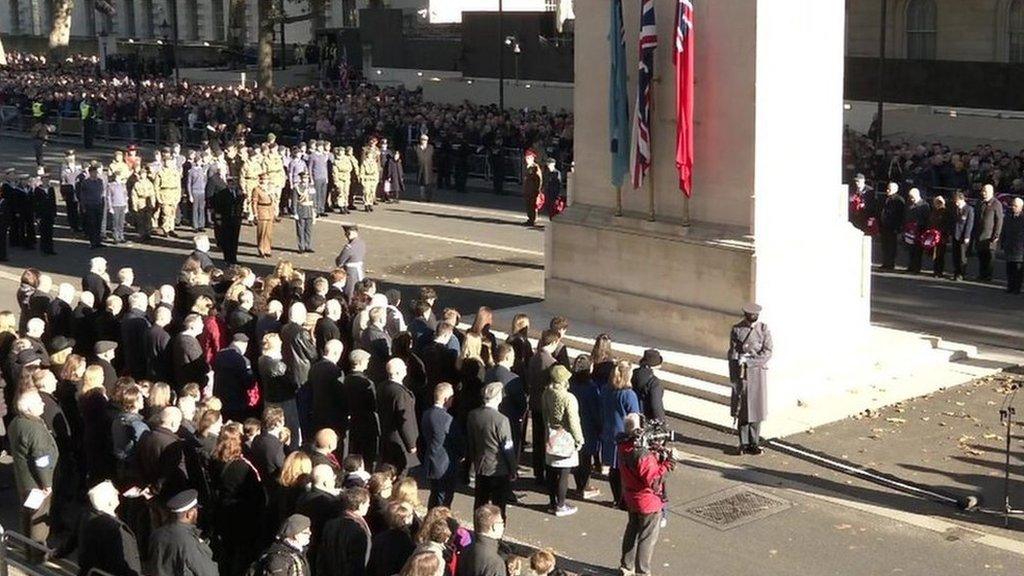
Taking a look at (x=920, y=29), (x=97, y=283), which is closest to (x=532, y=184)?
(x=97, y=283)

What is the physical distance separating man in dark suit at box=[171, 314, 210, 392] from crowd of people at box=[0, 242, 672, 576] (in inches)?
0.7

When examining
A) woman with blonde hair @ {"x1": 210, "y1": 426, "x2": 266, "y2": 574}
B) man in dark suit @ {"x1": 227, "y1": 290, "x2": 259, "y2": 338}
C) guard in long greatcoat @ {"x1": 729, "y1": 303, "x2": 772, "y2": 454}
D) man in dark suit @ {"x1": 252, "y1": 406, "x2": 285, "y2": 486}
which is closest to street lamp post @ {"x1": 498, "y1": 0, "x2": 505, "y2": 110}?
man in dark suit @ {"x1": 227, "y1": 290, "x2": 259, "y2": 338}

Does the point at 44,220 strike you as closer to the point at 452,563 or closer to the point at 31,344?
the point at 31,344

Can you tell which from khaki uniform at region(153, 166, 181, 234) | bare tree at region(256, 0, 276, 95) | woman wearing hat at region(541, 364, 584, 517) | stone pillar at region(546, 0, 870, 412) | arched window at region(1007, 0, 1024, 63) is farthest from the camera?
bare tree at region(256, 0, 276, 95)

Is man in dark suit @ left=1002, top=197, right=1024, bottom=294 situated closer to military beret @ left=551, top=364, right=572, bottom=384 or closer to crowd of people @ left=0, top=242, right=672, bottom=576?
crowd of people @ left=0, top=242, right=672, bottom=576

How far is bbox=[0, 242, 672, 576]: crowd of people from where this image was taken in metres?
9.30

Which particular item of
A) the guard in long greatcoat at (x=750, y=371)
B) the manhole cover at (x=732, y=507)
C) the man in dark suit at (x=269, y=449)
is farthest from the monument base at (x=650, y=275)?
the man in dark suit at (x=269, y=449)

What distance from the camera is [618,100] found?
59.4 feet

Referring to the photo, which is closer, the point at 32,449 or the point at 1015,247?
the point at 32,449

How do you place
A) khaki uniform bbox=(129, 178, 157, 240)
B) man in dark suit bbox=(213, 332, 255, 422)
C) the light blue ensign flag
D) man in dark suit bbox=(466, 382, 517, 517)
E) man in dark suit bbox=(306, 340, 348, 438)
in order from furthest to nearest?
khaki uniform bbox=(129, 178, 157, 240) < the light blue ensign flag < man in dark suit bbox=(213, 332, 255, 422) < man in dark suit bbox=(306, 340, 348, 438) < man in dark suit bbox=(466, 382, 517, 517)

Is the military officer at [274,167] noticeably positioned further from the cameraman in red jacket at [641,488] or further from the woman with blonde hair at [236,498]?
the cameraman in red jacket at [641,488]

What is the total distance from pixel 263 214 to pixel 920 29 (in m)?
21.6

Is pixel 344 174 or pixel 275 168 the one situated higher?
pixel 275 168

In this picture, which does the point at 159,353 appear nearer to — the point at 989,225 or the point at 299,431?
the point at 299,431
